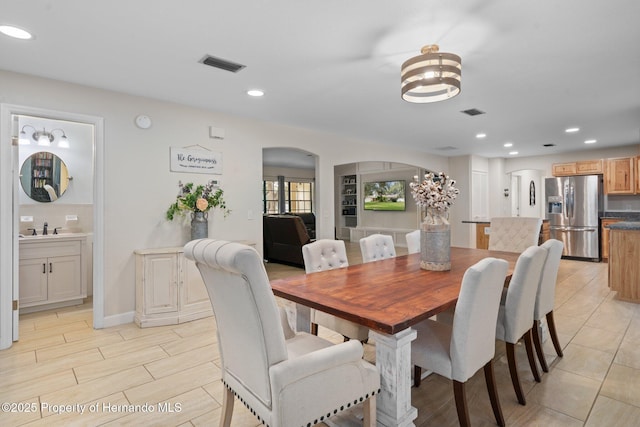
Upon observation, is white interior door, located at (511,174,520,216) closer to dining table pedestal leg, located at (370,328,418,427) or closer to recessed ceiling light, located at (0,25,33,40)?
dining table pedestal leg, located at (370,328,418,427)

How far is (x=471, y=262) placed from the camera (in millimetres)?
2828

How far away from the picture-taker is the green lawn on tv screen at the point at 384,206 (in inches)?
380

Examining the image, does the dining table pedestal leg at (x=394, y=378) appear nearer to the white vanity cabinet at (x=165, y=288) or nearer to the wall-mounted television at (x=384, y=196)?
the white vanity cabinet at (x=165, y=288)

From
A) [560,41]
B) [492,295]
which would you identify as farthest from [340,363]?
[560,41]

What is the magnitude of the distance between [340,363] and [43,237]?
406 centimetres

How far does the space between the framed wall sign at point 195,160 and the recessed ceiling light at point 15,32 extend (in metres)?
1.57

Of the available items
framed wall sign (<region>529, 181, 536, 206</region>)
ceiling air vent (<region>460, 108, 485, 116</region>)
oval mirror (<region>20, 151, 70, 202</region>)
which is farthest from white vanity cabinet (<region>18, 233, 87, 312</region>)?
framed wall sign (<region>529, 181, 536, 206</region>)

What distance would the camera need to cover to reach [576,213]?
698 centimetres

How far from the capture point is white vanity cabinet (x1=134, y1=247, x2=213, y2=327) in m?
3.35

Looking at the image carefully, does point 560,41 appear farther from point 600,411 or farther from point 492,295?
point 600,411

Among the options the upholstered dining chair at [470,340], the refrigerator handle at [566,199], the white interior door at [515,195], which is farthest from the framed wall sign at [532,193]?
the upholstered dining chair at [470,340]

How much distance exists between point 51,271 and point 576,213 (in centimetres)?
905

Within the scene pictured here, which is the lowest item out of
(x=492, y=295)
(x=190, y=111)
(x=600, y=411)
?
(x=600, y=411)

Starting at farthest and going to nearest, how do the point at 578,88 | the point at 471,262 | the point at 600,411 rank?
the point at 578,88, the point at 471,262, the point at 600,411
